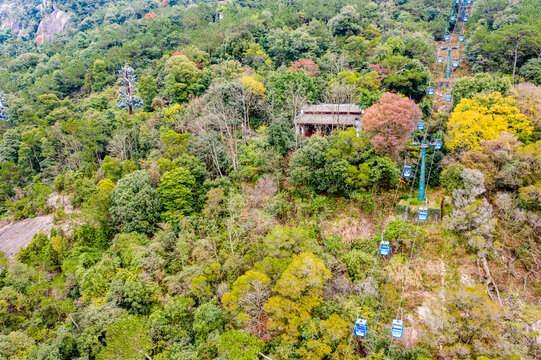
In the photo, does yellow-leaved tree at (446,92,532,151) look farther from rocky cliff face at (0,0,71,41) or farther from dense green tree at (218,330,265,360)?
rocky cliff face at (0,0,71,41)

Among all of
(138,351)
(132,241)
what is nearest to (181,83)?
(132,241)

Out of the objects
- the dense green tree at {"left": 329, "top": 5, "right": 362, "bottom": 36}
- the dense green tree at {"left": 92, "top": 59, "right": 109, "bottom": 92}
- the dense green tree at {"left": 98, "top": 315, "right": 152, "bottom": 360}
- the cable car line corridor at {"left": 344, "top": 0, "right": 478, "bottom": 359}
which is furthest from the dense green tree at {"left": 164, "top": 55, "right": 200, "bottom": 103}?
the cable car line corridor at {"left": 344, "top": 0, "right": 478, "bottom": 359}

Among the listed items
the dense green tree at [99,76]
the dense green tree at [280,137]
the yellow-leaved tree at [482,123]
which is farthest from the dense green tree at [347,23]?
the dense green tree at [99,76]

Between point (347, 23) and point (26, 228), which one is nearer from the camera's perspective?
point (26, 228)

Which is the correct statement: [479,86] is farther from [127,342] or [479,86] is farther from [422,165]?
[127,342]

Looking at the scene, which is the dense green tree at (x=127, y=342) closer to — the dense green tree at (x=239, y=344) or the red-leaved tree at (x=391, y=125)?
the dense green tree at (x=239, y=344)

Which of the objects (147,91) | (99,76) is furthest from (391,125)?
(99,76)
